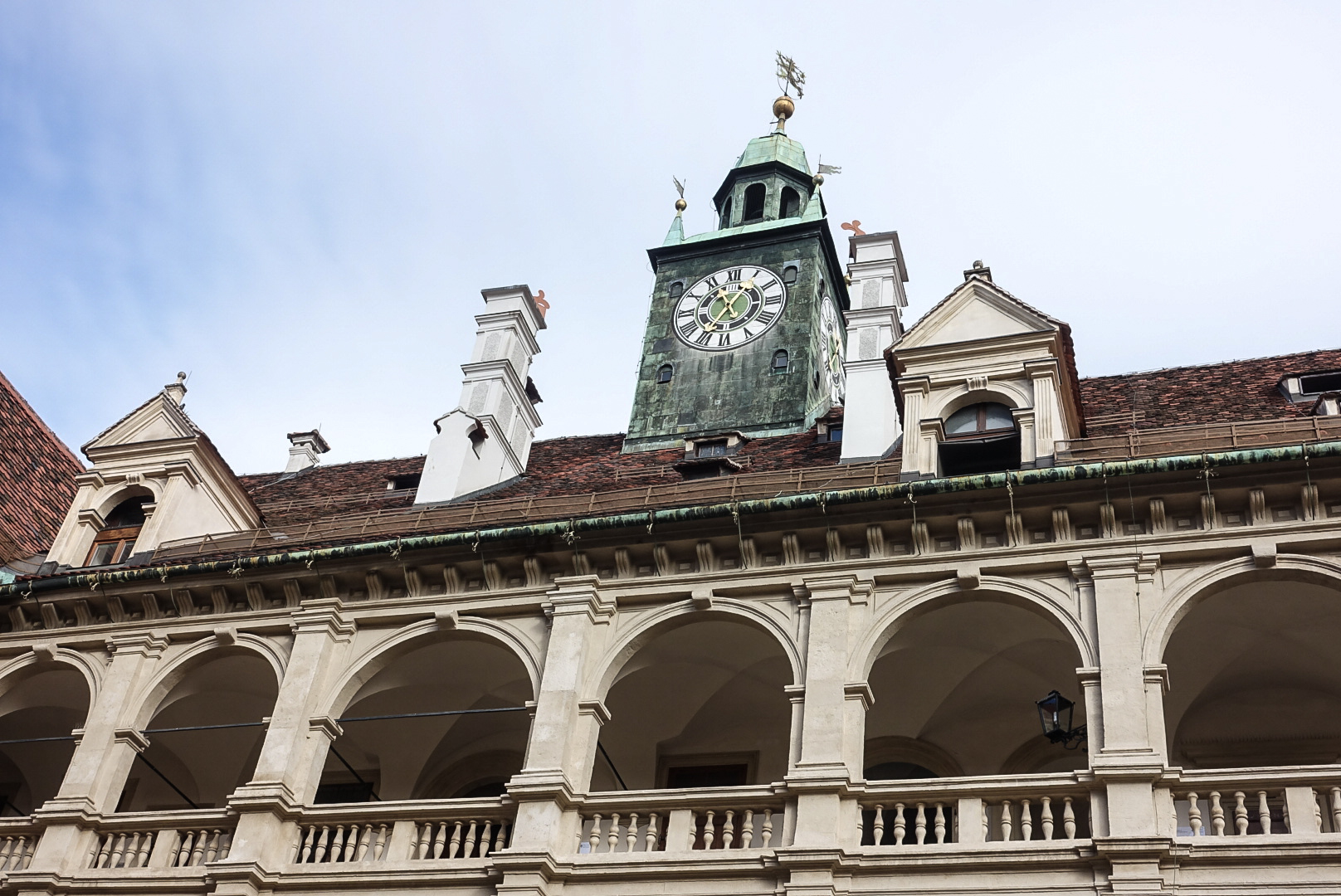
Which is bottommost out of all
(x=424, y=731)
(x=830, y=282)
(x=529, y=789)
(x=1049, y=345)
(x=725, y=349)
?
(x=529, y=789)

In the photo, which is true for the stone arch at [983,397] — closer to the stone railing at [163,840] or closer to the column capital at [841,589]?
the column capital at [841,589]

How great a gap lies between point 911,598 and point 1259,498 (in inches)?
147

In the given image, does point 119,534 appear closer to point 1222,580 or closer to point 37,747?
point 37,747

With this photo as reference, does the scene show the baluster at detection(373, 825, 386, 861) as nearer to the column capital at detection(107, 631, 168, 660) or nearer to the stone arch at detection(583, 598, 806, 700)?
the stone arch at detection(583, 598, 806, 700)

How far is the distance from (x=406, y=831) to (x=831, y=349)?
14.7 meters

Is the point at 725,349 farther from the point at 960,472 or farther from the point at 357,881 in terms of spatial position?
the point at 357,881

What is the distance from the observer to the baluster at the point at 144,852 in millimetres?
A: 18438

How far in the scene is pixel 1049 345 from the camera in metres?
19.5

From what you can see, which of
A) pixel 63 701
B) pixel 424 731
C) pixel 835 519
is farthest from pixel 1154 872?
pixel 63 701

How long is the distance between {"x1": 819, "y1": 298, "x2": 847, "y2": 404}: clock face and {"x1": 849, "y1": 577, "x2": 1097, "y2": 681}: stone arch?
36.6 ft

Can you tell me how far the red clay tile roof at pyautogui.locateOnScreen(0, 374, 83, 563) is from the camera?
2550cm

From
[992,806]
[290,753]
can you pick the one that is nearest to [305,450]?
[290,753]

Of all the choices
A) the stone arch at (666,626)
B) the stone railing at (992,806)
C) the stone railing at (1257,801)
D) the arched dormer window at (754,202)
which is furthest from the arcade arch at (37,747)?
the arched dormer window at (754,202)

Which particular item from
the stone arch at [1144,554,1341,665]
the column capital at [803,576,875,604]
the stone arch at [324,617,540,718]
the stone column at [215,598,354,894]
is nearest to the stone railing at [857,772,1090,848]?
the stone arch at [1144,554,1341,665]
